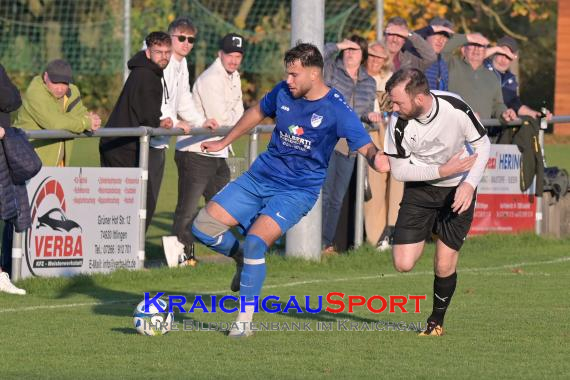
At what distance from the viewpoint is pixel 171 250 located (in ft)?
45.7

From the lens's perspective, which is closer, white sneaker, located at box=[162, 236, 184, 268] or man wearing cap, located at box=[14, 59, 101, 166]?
man wearing cap, located at box=[14, 59, 101, 166]

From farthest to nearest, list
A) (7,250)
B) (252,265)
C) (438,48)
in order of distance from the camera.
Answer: (438,48) → (7,250) → (252,265)

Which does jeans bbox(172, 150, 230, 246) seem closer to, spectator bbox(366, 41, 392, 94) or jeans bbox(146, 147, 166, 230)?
jeans bbox(146, 147, 166, 230)

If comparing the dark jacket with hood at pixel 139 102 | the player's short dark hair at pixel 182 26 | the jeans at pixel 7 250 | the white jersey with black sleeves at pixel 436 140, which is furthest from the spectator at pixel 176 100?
the white jersey with black sleeves at pixel 436 140

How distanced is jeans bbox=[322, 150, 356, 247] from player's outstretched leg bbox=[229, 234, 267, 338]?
208 inches

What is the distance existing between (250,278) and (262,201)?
1.98 feet

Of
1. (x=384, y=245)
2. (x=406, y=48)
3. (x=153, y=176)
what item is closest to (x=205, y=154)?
(x=153, y=176)

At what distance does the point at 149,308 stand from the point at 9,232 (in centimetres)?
308

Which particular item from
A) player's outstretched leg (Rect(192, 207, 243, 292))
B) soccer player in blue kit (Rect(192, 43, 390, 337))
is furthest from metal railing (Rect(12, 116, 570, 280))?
soccer player in blue kit (Rect(192, 43, 390, 337))

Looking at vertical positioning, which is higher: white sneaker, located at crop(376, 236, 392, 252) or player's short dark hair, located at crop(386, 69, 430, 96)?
player's short dark hair, located at crop(386, 69, 430, 96)

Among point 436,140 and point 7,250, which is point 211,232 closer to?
point 436,140

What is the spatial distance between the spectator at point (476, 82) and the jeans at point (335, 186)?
1771 millimetres

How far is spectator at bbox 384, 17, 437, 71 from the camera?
15789 mm

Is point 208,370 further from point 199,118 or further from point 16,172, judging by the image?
point 199,118
